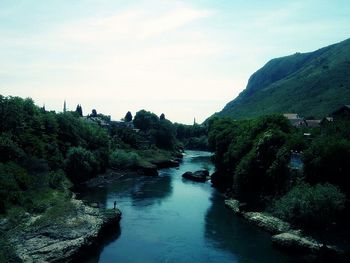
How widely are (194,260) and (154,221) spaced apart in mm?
15242

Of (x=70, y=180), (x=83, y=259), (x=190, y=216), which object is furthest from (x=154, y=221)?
(x=70, y=180)

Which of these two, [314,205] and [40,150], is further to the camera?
[40,150]

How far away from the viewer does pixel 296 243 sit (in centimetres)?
4850

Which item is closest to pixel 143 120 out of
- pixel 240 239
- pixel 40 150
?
pixel 40 150

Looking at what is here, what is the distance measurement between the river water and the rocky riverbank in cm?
114

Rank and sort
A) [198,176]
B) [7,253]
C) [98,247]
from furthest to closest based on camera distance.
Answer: [198,176], [98,247], [7,253]

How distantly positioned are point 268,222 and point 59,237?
2756cm

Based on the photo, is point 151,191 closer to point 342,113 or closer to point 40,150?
point 40,150

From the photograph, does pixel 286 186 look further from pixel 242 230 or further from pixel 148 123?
pixel 148 123

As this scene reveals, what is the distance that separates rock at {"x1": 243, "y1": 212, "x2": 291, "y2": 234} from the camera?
54.0m

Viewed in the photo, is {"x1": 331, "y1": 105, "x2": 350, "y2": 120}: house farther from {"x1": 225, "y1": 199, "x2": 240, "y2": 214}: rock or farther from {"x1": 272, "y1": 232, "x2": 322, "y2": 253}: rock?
{"x1": 272, "y1": 232, "x2": 322, "y2": 253}: rock

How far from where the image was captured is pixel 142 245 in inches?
1925

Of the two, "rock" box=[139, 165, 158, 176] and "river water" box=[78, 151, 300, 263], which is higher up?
"rock" box=[139, 165, 158, 176]

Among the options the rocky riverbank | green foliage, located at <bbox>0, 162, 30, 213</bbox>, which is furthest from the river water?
green foliage, located at <bbox>0, 162, 30, 213</bbox>
